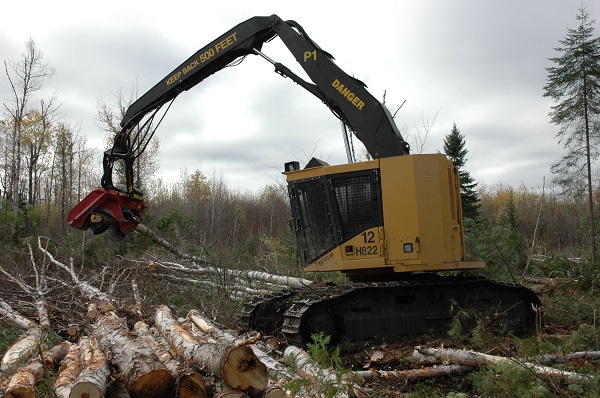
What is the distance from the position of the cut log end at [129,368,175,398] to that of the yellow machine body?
376 cm

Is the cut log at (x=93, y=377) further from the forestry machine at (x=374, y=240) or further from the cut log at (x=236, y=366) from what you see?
the forestry machine at (x=374, y=240)

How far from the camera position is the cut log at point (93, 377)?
12.9 ft

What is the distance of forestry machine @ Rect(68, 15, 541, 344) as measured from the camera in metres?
7.29

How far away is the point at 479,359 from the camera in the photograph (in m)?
5.56

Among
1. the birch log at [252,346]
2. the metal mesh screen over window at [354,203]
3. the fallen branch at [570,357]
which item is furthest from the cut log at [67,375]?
the fallen branch at [570,357]

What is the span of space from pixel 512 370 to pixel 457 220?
3517 millimetres


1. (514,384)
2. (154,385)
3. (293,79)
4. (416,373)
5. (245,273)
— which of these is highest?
(293,79)

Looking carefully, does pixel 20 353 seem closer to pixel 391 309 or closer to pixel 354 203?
pixel 354 203

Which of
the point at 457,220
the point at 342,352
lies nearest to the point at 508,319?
the point at 457,220

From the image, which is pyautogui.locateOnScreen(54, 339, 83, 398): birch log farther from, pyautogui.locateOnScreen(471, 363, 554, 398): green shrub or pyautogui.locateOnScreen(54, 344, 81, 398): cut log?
pyautogui.locateOnScreen(471, 363, 554, 398): green shrub

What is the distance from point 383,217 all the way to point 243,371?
3.86m

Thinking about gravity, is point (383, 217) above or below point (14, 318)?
above

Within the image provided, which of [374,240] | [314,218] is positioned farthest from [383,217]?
[314,218]

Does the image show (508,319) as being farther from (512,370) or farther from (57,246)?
(57,246)
